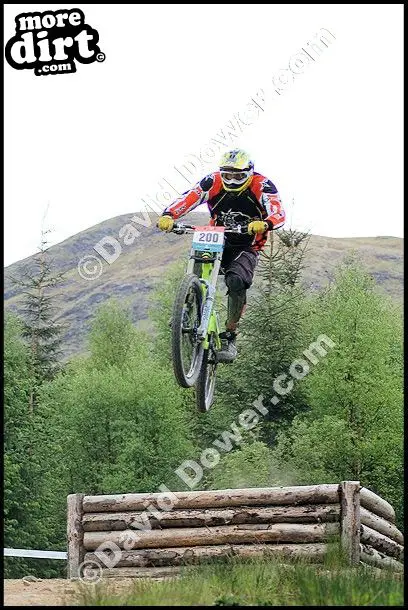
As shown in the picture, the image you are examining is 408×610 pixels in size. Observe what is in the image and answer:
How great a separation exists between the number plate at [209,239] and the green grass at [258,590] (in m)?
3.62

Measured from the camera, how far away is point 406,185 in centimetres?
953

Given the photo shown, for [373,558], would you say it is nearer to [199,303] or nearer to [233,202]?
[199,303]

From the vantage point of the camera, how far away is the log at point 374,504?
16016 millimetres

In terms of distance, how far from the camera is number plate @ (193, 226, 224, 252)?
13234 mm

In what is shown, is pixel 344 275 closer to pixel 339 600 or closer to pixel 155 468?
pixel 155 468

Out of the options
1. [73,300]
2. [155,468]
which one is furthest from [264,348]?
[73,300]

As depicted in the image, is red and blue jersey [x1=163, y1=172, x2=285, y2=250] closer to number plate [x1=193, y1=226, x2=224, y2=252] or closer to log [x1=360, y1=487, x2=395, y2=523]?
number plate [x1=193, y1=226, x2=224, y2=252]

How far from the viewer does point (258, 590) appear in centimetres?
1102

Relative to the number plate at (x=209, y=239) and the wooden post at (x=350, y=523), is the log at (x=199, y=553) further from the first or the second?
the number plate at (x=209, y=239)

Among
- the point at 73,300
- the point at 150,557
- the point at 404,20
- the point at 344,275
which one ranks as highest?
the point at 73,300

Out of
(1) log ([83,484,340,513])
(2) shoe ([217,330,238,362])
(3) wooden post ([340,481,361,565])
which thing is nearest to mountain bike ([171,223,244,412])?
(2) shoe ([217,330,238,362])

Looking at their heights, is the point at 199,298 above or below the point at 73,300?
below

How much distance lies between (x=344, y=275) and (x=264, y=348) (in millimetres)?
13871

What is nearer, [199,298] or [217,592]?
[217,592]
